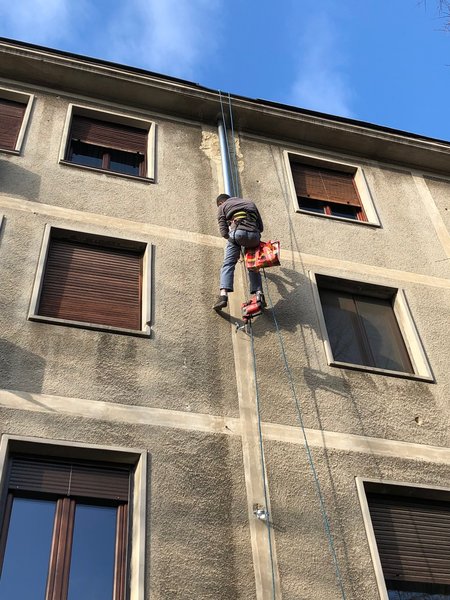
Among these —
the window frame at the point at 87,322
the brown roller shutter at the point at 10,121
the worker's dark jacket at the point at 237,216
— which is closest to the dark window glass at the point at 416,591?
the window frame at the point at 87,322

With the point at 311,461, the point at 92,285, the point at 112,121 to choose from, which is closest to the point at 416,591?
the point at 311,461

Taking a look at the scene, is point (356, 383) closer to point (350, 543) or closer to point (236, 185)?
point (350, 543)

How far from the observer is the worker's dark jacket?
8789 mm

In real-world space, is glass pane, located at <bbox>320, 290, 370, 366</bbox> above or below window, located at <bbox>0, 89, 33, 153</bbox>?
below

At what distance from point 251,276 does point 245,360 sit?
123cm

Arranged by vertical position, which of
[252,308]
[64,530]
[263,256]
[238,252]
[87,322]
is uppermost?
[238,252]

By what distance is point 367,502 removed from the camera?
7.06 meters

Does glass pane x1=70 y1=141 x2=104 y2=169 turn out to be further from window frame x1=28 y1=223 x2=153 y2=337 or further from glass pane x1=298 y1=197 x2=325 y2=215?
glass pane x1=298 y1=197 x2=325 y2=215

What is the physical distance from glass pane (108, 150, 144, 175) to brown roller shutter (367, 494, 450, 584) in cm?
600

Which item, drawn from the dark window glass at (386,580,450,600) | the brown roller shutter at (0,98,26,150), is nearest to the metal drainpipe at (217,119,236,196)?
the brown roller shutter at (0,98,26,150)

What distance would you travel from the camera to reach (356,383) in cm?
809

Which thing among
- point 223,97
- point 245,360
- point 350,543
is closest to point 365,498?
point 350,543

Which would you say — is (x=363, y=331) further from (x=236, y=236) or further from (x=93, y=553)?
(x=93, y=553)

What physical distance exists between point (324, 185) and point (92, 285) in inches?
188
